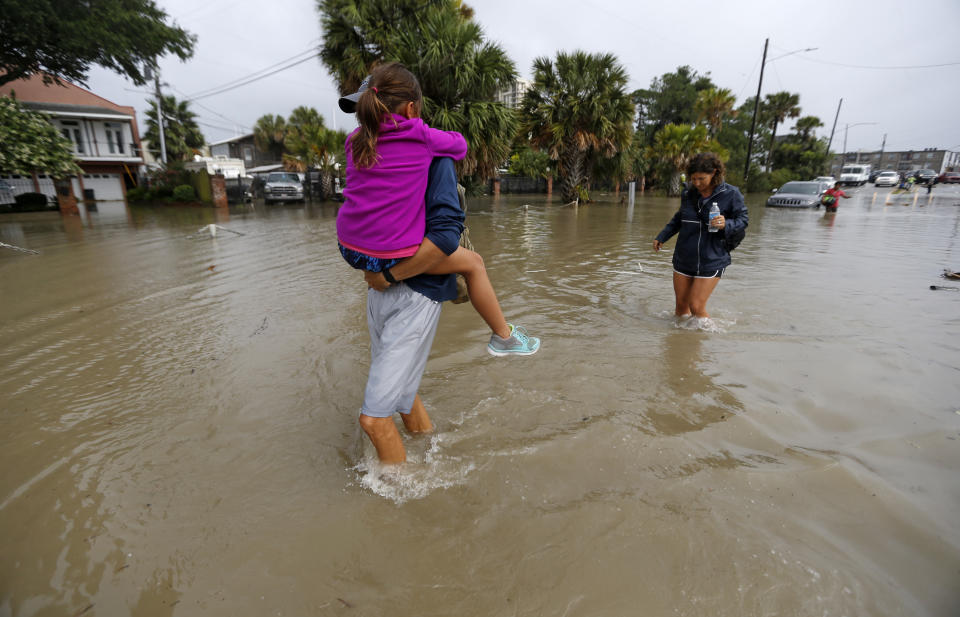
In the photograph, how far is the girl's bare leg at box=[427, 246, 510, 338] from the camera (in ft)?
6.18

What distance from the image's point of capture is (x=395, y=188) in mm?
1690

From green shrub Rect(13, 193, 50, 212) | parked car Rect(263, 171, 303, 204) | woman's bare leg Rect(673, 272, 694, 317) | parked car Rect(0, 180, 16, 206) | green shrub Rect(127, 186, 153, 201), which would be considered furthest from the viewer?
green shrub Rect(127, 186, 153, 201)

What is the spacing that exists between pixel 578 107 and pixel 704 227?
18564 mm

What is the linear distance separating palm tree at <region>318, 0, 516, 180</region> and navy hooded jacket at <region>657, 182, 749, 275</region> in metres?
11.9

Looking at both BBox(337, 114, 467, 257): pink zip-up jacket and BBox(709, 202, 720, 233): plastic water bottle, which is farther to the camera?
BBox(709, 202, 720, 233): plastic water bottle

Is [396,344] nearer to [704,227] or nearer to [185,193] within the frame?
[704,227]

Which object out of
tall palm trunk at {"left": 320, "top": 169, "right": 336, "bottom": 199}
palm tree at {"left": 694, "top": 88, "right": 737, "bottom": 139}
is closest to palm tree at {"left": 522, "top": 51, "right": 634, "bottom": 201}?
tall palm trunk at {"left": 320, "top": 169, "right": 336, "bottom": 199}

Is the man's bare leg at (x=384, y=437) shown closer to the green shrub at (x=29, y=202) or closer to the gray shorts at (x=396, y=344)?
the gray shorts at (x=396, y=344)

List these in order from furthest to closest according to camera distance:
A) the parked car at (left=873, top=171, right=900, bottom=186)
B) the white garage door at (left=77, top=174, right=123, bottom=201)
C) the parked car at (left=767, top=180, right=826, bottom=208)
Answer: the parked car at (left=873, top=171, right=900, bottom=186) → the white garage door at (left=77, top=174, right=123, bottom=201) → the parked car at (left=767, top=180, right=826, bottom=208)

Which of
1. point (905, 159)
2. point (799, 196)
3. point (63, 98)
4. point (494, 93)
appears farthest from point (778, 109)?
point (905, 159)

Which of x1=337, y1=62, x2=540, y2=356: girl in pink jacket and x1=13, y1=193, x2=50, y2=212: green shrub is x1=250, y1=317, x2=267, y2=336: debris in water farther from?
x1=13, y1=193, x2=50, y2=212: green shrub

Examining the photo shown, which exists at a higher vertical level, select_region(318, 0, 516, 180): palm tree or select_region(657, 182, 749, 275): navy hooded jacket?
select_region(318, 0, 516, 180): palm tree

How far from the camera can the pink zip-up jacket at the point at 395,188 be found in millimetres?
1678

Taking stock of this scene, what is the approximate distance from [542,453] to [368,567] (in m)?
1.07
